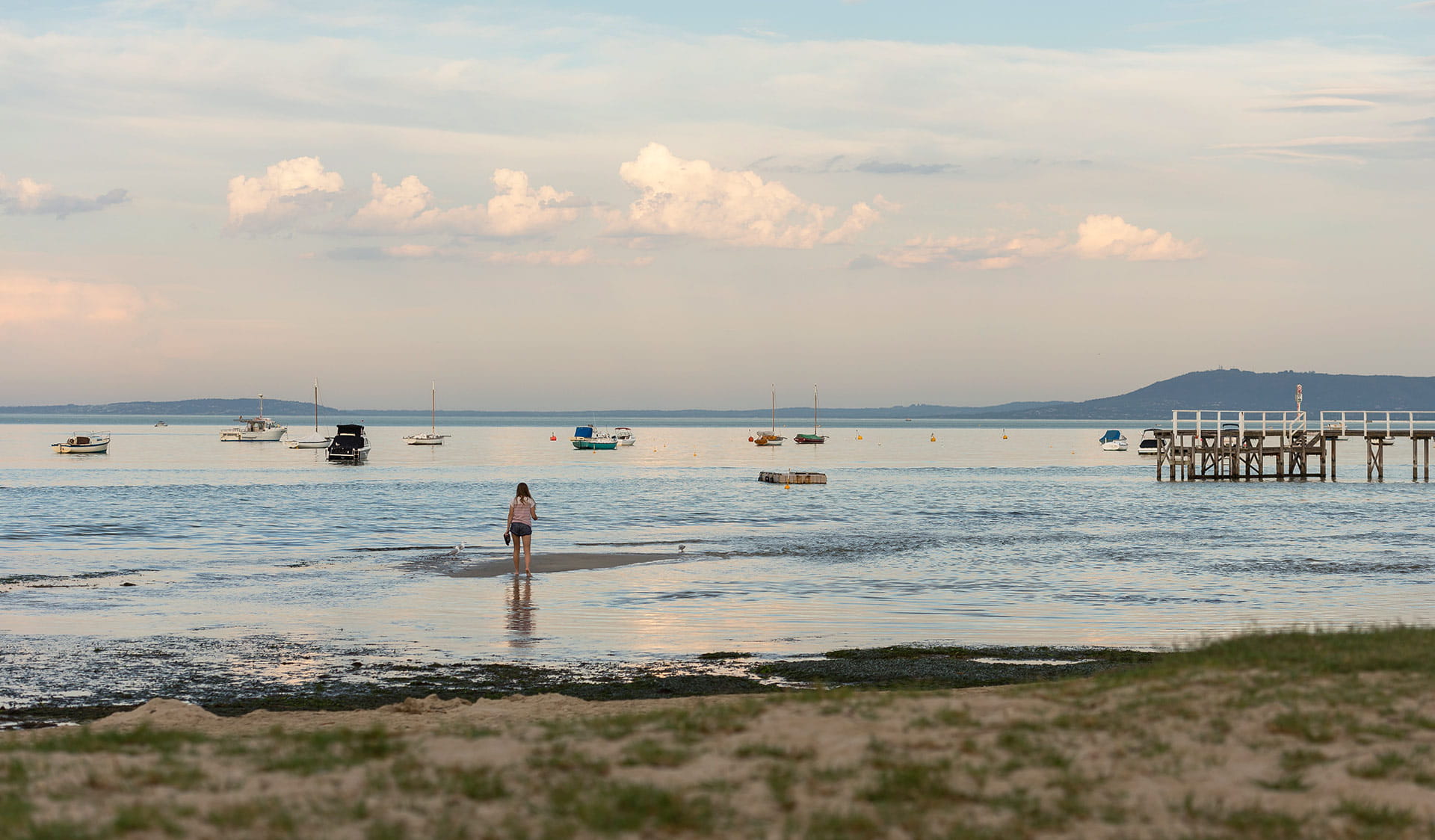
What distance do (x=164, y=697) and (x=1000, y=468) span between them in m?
96.7

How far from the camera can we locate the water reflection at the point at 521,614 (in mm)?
20594

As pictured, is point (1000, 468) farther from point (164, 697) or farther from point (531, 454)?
point (164, 697)

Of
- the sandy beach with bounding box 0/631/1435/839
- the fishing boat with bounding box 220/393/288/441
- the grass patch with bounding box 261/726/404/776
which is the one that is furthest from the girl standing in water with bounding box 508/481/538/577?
the fishing boat with bounding box 220/393/288/441

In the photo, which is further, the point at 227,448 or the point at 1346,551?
the point at 227,448

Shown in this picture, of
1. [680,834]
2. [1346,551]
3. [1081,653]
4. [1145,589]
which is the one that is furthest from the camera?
[1346,551]

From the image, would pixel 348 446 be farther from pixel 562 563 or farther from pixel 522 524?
pixel 522 524

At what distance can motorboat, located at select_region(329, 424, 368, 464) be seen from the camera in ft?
377

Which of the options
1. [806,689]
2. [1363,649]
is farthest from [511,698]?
[1363,649]

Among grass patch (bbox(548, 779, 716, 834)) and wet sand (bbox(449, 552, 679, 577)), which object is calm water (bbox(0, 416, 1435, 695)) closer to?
wet sand (bbox(449, 552, 679, 577))

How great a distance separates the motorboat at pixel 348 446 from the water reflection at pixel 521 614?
296 ft

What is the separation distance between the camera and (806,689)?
15.7 m

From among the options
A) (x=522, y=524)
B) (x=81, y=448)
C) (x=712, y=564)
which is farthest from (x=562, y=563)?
(x=81, y=448)

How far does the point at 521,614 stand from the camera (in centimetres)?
2378

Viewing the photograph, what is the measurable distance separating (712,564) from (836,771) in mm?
25512
